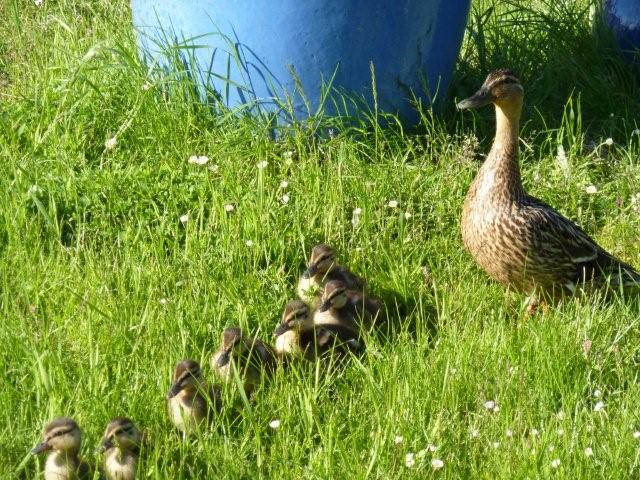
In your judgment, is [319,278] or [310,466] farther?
[319,278]

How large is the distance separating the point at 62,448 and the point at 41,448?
0.07 meters

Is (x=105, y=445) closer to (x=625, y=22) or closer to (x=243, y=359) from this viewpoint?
(x=243, y=359)

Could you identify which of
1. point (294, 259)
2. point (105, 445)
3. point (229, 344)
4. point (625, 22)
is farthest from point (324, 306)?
point (625, 22)

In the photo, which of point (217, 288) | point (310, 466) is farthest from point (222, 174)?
point (310, 466)

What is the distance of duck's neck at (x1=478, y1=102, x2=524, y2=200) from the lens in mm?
5324

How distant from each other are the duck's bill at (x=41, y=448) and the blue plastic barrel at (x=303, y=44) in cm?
252

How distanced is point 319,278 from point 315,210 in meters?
0.56

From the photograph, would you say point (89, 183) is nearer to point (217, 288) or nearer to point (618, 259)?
point (217, 288)

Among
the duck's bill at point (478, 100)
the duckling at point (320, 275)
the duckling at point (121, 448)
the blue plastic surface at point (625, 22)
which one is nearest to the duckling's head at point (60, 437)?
the duckling at point (121, 448)

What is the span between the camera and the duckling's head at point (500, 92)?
17.8 ft

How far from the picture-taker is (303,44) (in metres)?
5.89

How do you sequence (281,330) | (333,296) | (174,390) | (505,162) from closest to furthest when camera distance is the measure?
(174,390) < (281,330) < (333,296) < (505,162)

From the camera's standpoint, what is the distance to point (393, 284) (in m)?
5.29

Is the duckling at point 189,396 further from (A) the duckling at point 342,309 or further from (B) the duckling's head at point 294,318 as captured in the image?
(A) the duckling at point 342,309
